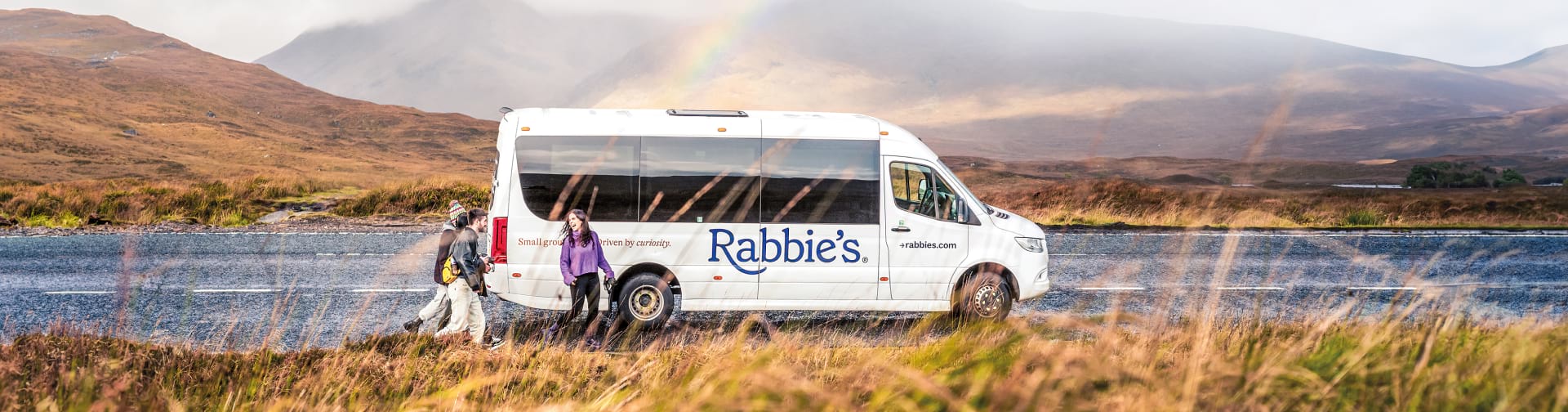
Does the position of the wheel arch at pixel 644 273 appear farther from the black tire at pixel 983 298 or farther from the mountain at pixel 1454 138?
the mountain at pixel 1454 138

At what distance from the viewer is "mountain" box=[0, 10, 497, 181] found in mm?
61594

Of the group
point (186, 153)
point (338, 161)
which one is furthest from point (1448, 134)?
point (186, 153)

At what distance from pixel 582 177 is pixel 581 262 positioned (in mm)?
949

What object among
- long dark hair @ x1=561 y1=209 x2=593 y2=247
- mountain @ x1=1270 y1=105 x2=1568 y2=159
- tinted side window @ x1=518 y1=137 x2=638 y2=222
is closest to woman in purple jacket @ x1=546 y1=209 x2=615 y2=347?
long dark hair @ x1=561 y1=209 x2=593 y2=247

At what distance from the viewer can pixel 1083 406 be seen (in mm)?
2848

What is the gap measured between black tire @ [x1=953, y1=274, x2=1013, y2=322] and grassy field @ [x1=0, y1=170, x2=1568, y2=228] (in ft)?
40.3

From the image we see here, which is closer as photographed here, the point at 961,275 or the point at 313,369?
the point at 313,369

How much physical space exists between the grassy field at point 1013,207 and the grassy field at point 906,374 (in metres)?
15.8

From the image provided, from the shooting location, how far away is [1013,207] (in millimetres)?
22938

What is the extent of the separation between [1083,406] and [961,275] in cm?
563

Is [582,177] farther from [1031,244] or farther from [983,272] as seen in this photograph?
[1031,244]

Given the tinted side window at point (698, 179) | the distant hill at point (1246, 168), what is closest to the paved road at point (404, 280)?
the tinted side window at point (698, 179)

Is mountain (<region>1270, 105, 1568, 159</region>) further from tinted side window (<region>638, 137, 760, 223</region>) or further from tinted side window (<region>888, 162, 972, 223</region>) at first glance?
tinted side window (<region>638, 137, 760, 223</region>)

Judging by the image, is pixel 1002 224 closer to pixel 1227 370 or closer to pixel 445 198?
pixel 1227 370
